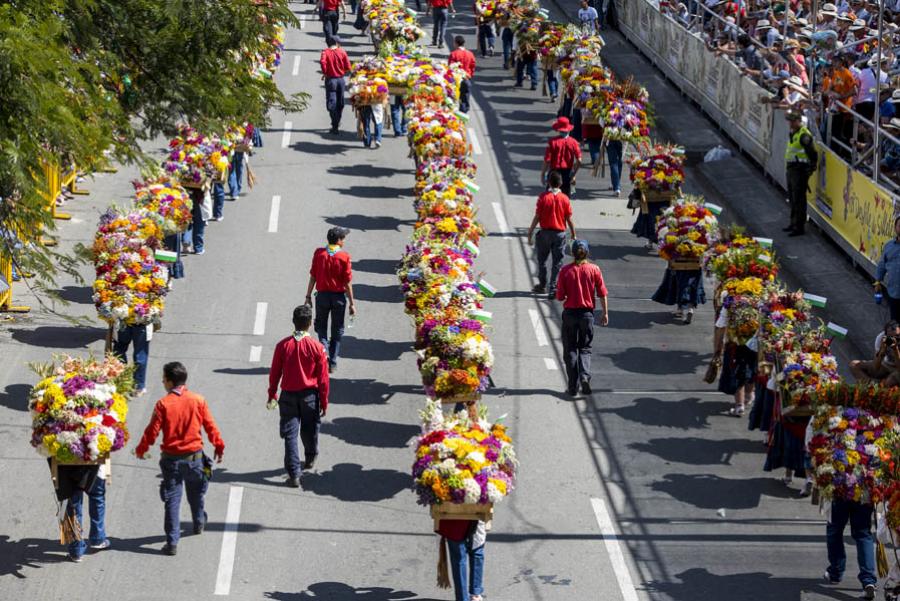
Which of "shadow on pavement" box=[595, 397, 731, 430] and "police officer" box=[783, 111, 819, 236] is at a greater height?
"police officer" box=[783, 111, 819, 236]

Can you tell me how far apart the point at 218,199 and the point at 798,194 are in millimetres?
9244

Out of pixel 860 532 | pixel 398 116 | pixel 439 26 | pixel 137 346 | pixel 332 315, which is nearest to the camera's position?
pixel 860 532

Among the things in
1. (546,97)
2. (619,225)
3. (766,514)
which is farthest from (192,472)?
(546,97)

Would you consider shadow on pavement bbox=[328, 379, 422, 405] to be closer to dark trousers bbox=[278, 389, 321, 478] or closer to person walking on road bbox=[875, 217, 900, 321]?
dark trousers bbox=[278, 389, 321, 478]

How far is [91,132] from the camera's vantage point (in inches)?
528

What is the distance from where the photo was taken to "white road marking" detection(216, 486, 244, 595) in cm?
1413

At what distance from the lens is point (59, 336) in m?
20.7

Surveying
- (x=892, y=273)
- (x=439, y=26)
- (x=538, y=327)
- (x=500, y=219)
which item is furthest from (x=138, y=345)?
(x=439, y=26)

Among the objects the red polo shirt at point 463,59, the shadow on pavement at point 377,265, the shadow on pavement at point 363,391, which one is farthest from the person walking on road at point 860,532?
the red polo shirt at point 463,59

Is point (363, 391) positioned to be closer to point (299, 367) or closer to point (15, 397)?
point (299, 367)

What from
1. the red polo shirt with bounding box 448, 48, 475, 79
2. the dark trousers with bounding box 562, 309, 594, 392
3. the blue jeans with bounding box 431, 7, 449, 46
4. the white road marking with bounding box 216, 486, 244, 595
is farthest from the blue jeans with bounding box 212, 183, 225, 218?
the blue jeans with bounding box 431, 7, 449, 46

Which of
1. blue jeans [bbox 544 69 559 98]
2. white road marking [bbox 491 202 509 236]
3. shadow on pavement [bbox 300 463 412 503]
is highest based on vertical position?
blue jeans [bbox 544 69 559 98]

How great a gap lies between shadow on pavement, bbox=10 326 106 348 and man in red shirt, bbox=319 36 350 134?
10.5 metres

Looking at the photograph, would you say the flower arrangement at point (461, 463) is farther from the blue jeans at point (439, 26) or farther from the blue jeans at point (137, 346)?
the blue jeans at point (439, 26)
